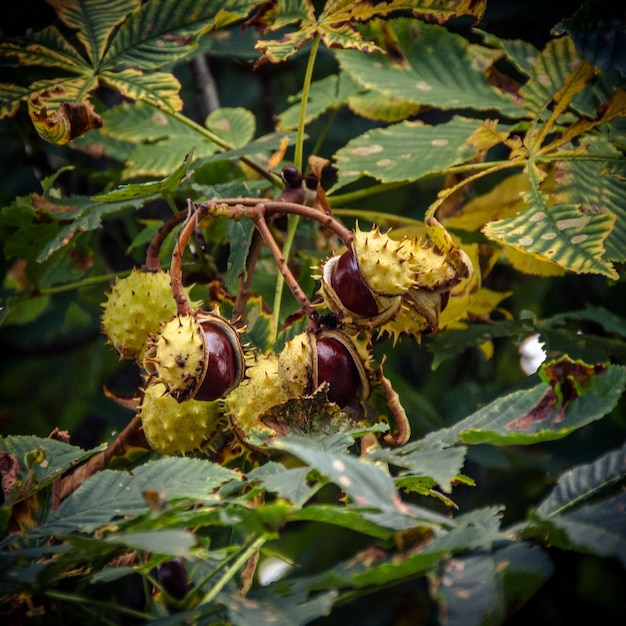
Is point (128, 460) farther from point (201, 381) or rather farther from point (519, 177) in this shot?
point (519, 177)

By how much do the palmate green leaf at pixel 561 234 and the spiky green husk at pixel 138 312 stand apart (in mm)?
563

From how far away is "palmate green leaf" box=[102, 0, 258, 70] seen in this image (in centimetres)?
156

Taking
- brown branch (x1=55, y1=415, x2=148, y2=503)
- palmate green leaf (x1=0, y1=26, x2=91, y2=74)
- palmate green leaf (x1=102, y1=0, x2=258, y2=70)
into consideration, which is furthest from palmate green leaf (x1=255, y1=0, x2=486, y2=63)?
brown branch (x1=55, y1=415, x2=148, y2=503)

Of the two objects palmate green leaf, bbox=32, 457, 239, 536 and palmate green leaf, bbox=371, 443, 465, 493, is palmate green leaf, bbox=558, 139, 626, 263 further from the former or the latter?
palmate green leaf, bbox=32, 457, 239, 536

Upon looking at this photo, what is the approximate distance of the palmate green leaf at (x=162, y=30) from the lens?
1.56 meters

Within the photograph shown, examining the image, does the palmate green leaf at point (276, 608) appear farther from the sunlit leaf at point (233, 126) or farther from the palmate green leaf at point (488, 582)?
the sunlit leaf at point (233, 126)

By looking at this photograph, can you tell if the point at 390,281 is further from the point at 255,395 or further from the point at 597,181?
the point at 597,181

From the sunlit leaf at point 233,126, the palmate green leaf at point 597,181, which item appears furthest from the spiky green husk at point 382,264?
the sunlit leaf at point 233,126

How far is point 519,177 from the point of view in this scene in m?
1.63

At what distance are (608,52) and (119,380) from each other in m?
1.66

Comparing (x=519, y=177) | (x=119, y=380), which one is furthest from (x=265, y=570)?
(x=519, y=177)

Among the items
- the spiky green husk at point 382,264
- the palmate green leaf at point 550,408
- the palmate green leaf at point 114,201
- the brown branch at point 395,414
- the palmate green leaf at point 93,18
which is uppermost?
the palmate green leaf at point 93,18

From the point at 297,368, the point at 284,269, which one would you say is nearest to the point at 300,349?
the point at 297,368

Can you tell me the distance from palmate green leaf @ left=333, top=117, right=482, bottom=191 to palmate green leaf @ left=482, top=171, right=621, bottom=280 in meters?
0.23
